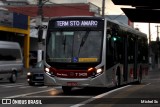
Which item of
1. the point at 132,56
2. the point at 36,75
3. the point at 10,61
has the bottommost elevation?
the point at 36,75

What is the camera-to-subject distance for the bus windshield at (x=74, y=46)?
19.2 metres

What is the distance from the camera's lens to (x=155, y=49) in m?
114

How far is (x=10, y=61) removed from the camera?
32.2m

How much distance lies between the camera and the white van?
3095 centimetres

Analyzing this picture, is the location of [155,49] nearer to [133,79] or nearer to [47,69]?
[133,79]

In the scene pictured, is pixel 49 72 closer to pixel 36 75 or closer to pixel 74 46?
pixel 74 46

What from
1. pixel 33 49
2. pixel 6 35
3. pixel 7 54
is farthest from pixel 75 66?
pixel 33 49

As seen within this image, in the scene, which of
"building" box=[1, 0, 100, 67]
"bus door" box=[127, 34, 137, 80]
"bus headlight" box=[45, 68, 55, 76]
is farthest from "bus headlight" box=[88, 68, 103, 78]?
"building" box=[1, 0, 100, 67]

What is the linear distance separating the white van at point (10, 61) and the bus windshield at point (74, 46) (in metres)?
11.4

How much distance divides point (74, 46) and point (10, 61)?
44.7ft

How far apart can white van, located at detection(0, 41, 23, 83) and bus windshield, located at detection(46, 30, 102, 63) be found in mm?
11389

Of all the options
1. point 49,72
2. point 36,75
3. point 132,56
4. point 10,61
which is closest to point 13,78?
point 10,61

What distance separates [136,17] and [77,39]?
2726 mm

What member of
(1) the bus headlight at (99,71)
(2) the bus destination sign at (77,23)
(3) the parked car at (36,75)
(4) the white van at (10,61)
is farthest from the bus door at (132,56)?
(4) the white van at (10,61)
